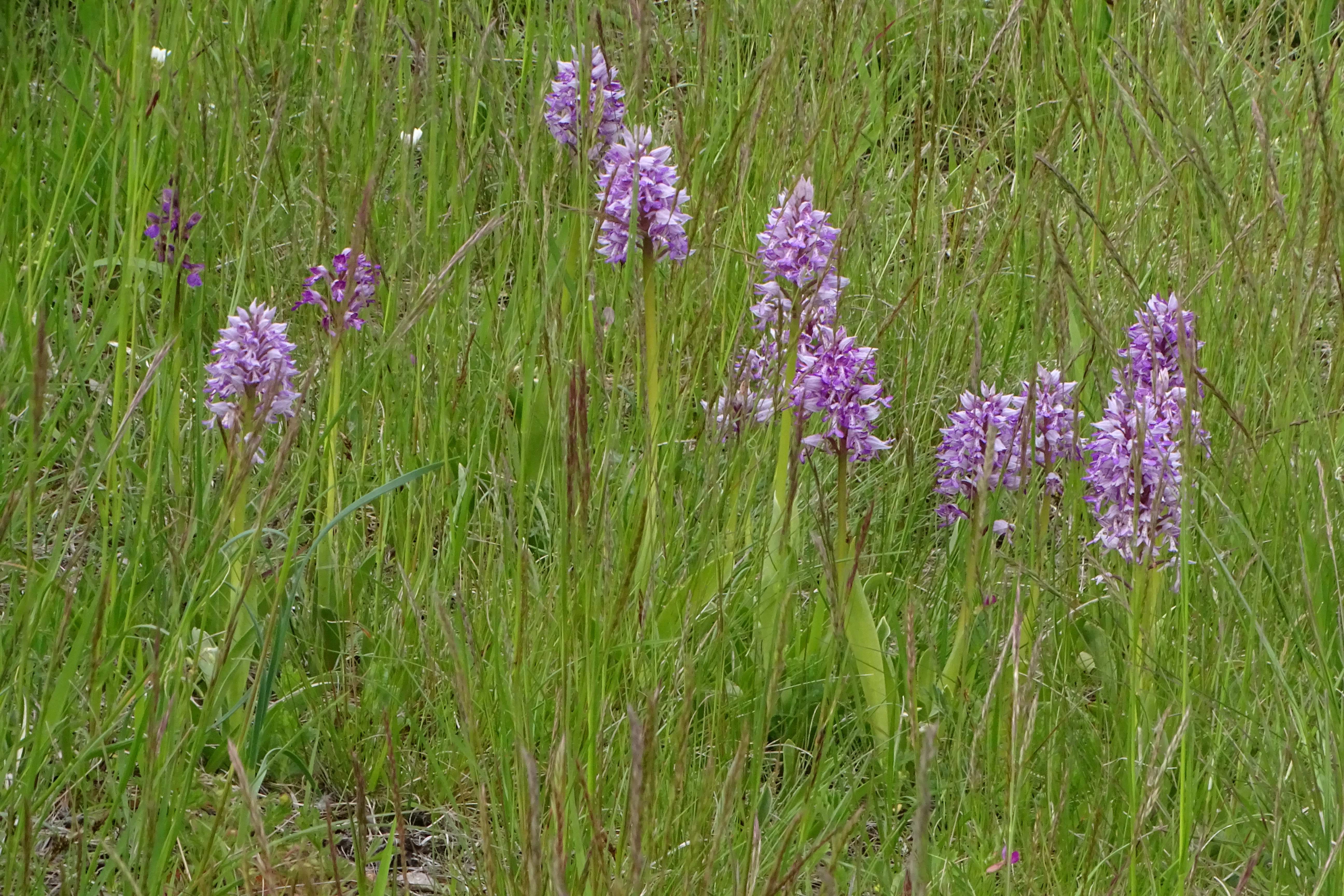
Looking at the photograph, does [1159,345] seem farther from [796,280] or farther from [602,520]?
[602,520]

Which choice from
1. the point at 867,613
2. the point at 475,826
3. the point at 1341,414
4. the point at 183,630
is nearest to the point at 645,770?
the point at 183,630

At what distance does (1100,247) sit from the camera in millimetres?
2193

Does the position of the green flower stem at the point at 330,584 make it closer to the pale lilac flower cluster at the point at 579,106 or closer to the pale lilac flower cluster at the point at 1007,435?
the pale lilac flower cluster at the point at 579,106

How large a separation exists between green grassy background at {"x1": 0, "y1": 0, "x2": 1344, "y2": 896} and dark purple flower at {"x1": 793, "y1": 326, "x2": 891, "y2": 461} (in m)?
0.09

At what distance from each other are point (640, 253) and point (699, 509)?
0.39 metres

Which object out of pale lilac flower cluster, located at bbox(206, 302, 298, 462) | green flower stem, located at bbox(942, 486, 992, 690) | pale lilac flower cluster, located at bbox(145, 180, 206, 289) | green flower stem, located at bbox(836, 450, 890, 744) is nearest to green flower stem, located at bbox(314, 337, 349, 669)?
pale lilac flower cluster, located at bbox(206, 302, 298, 462)

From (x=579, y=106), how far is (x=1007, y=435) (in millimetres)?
795

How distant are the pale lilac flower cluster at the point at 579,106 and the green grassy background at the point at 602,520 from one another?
1.9 inches

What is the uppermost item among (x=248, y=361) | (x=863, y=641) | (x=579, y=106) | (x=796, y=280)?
(x=579, y=106)

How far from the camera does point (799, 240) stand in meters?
1.58

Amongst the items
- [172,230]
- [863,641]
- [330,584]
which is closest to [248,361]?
[330,584]

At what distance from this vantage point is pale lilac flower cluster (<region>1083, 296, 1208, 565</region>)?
1.38m

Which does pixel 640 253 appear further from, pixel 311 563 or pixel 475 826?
pixel 475 826

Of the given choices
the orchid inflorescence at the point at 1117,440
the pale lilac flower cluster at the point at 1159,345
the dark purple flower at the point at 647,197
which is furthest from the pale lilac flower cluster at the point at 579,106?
the pale lilac flower cluster at the point at 1159,345
